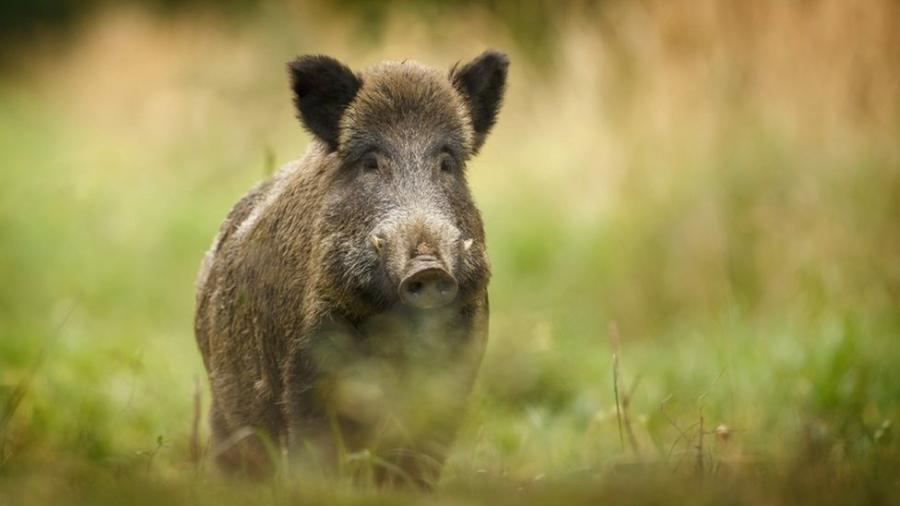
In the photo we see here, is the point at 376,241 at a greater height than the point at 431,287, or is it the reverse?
the point at 376,241

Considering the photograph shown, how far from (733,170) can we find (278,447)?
521cm

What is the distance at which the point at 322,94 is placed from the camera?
16.9ft

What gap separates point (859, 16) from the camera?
8.99 meters

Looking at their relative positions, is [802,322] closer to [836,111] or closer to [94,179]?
[836,111]

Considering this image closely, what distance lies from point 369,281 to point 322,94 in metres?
0.89

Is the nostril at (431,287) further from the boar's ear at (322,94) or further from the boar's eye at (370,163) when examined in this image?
the boar's ear at (322,94)

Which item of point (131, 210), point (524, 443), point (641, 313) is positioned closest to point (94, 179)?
point (131, 210)

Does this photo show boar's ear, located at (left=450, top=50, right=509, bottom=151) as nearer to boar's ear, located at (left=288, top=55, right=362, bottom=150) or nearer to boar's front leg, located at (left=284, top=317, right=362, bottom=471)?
boar's ear, located at (left=288, top=55, right=362, bottom=150)

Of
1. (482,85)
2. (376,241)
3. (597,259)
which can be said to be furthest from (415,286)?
(597,259)

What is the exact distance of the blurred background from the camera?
15.8ft

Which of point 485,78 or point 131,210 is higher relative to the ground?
point 131,210

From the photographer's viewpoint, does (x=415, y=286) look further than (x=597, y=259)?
No

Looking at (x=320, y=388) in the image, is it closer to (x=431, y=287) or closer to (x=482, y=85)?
(x=431, y=287)

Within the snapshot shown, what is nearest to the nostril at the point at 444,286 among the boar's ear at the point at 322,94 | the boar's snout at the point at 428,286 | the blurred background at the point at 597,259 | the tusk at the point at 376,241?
the boar's snout at the point at 428,286
